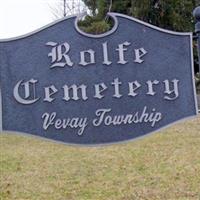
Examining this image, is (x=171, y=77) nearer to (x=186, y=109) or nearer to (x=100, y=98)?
(x=186, y=109)

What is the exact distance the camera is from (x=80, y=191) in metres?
5.39

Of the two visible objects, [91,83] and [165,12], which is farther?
[165,12]

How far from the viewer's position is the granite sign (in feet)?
8.96

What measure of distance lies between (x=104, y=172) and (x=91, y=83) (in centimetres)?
360

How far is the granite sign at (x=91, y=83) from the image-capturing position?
2730mm

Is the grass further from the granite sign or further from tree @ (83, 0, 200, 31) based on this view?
tree @ (83, 0, 200, 31)

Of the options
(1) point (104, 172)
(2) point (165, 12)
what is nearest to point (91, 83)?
(1) point (104, 172)

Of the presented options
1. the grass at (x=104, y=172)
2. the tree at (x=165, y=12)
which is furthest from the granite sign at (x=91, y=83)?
the tree at (x=165, y=12)

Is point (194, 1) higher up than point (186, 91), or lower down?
lower down

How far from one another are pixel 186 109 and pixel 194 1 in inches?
753

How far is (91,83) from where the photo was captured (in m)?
A: 2.76

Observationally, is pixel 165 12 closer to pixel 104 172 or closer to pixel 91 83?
pixel 104 172

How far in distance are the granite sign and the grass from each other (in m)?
2.27

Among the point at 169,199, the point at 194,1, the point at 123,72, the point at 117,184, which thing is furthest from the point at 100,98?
the point at 194,1
